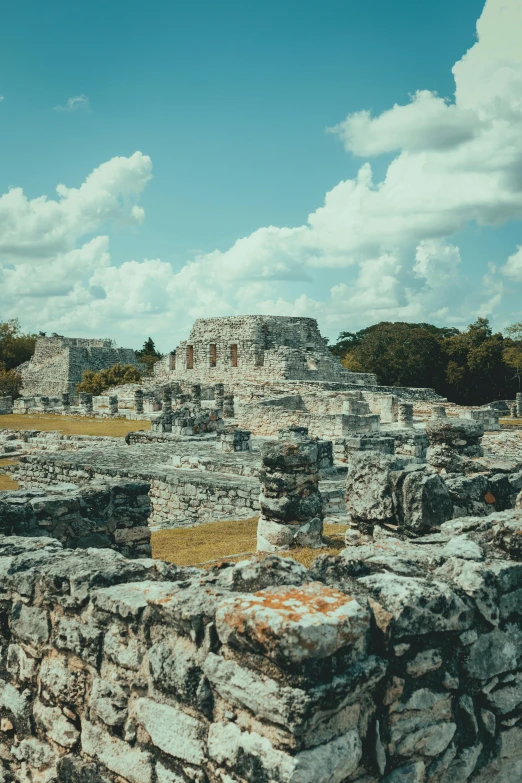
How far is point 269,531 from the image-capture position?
9.15 meters

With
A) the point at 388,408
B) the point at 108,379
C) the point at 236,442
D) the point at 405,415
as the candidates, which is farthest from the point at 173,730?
the point at 108,379

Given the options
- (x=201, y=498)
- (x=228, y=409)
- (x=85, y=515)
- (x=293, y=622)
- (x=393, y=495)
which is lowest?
(x=201, y=498)

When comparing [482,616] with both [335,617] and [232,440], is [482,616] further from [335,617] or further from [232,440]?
[232,440]

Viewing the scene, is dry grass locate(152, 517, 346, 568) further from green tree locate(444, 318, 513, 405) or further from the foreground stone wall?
green tree locate(444, 318, 513, 405)

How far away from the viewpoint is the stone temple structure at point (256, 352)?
1497 inches

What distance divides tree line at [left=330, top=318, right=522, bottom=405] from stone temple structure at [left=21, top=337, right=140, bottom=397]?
22.8 metres

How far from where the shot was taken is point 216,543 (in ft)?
32.0

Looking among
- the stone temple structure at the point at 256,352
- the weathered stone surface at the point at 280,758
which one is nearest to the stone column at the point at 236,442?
the weathered stone surface at the point at 280,758

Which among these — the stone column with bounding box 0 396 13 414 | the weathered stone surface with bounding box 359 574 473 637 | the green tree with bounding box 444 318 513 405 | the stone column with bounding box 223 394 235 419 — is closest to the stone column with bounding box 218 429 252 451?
the stone column with bounding box 223 394 235 419

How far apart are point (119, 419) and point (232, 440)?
16985mm

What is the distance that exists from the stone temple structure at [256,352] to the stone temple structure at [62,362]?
55.8 ft

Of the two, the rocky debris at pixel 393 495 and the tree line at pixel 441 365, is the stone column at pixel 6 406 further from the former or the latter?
the rocky debris at pixel 393 495

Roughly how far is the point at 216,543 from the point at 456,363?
42.4m

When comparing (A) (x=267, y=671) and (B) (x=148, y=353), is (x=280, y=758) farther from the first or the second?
(B) (x=148, y=353)
